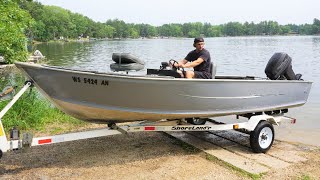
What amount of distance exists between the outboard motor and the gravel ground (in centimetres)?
142

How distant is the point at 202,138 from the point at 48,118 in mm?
Answer: 3608

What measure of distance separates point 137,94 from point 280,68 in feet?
9.73

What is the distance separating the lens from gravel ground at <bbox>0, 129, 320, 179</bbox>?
16.3ft

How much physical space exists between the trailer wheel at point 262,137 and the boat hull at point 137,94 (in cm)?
38

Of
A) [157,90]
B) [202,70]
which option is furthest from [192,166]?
[202,70]

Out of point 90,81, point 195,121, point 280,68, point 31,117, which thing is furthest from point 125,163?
point 280,68

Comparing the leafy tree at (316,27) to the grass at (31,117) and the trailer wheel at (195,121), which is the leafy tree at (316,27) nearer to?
the trailer wheel at (195,121)

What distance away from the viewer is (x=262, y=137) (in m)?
6.16

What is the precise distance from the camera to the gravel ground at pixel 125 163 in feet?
16.3

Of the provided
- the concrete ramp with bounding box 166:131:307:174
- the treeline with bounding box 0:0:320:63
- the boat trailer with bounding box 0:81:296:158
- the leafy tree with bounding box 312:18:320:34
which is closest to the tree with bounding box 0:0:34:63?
the treeline with bounding box 0:0:320:63

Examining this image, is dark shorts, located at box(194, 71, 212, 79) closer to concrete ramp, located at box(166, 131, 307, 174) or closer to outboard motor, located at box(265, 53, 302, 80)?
concrete ramp, located at box(166, 131, 307, 174)

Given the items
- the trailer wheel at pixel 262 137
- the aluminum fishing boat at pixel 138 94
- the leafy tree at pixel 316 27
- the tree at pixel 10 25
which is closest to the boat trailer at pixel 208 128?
the trailer wheel at pixel 262 137

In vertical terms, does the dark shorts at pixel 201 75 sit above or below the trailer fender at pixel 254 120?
above

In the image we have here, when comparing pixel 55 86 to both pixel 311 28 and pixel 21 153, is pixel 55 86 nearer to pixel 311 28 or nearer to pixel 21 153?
pixel 21 153
